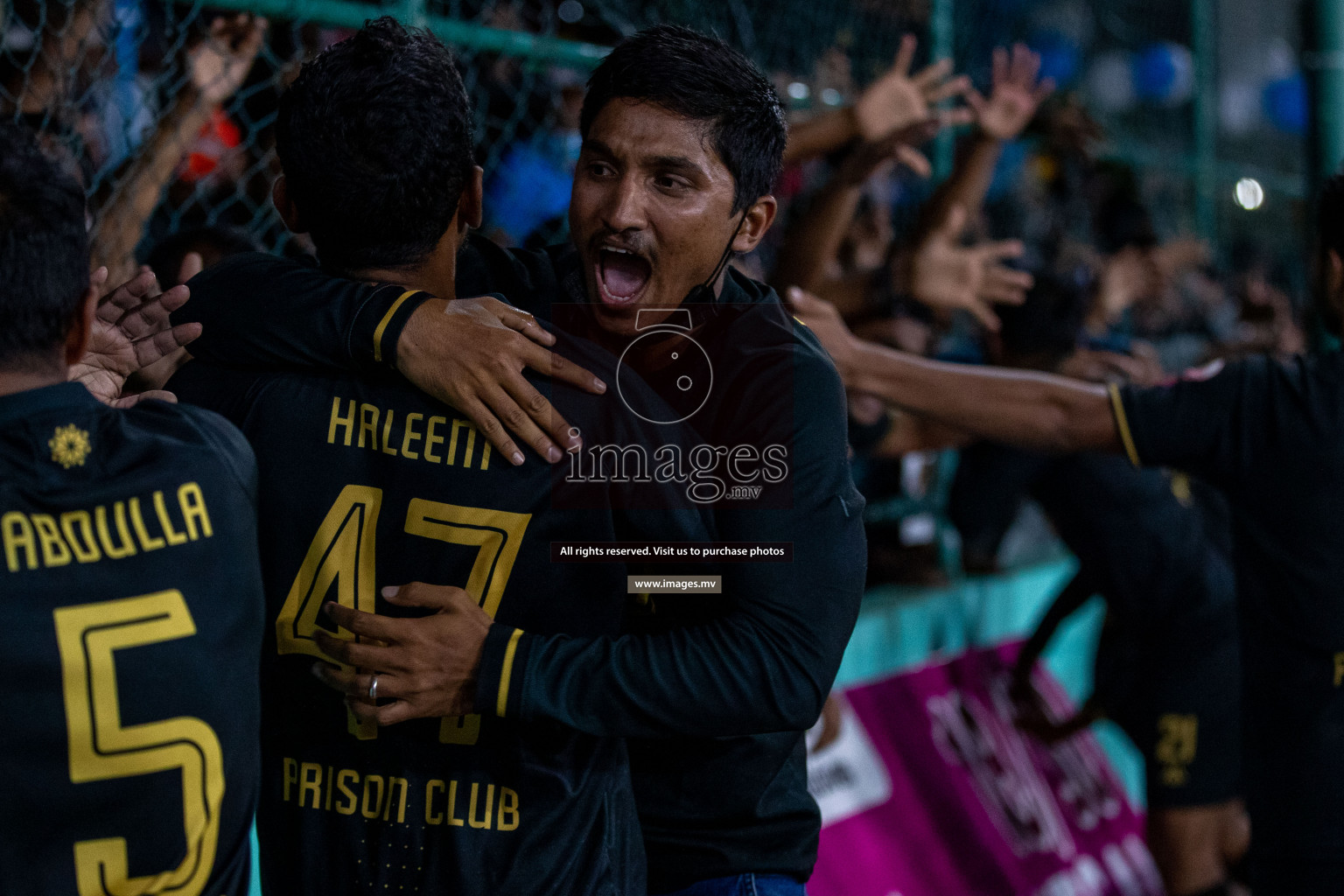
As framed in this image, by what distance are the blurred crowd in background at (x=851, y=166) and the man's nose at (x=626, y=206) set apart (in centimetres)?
80

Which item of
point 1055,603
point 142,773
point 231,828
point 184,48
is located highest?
point 184,48

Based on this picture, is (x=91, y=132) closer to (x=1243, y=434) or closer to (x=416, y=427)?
(x=416, y=427)

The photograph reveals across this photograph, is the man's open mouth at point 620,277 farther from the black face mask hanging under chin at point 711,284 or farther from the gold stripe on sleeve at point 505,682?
the gold stripe on sleeve at point 505,682

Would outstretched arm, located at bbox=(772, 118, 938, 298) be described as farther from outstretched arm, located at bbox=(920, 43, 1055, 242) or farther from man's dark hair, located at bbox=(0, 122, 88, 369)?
man's dark hair, located at bbox=(0, 122, 88, 369)

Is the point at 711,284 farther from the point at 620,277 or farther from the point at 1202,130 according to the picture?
the point at 1202,130

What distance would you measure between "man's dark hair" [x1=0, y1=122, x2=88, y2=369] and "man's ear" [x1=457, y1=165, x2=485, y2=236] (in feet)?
1.56

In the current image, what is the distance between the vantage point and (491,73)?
138 inches

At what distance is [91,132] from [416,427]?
1874 mm

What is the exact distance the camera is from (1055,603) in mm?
3865

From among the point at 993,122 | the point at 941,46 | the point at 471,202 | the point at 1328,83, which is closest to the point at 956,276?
the point at 993,122

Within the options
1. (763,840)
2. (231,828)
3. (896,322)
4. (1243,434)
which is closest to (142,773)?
(231,828)

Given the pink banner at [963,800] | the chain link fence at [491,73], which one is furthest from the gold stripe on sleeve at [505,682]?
the pink banner at [963,800]

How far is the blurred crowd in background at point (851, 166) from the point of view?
2498mm

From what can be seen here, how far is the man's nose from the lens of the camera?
1.63 m
